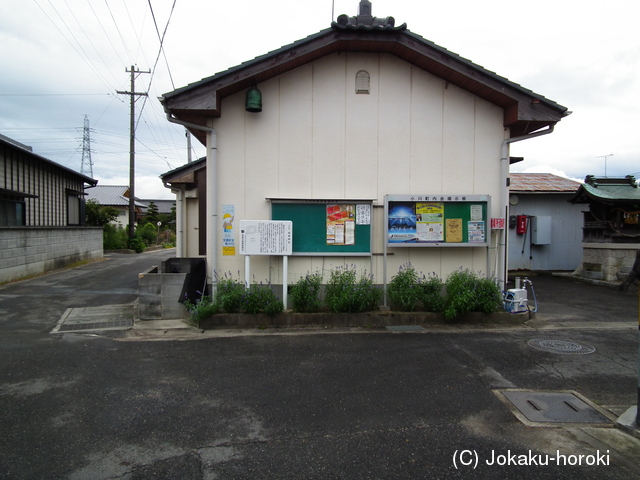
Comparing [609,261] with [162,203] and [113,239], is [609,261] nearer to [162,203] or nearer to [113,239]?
[113,239]

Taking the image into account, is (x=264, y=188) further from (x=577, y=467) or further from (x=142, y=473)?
(x=577, y=467)

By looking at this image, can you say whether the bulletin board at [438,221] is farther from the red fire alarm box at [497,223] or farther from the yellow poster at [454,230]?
the red fire alarm box at [497,223]

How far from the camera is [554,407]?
13.5 ft

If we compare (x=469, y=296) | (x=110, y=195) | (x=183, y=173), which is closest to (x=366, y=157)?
(x=469, y=296)

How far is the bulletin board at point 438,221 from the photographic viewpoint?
7621mm

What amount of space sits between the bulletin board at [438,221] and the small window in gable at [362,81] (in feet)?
7.83

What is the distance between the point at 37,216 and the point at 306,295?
45.4ft

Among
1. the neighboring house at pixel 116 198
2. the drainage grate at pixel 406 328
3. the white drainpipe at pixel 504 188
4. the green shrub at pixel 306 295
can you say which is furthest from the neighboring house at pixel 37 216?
the neighboring house at pixel 116 198

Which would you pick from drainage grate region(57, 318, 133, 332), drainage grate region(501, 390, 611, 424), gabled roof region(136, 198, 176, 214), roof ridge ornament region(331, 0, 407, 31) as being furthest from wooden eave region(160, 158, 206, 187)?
gabled roof region(136, 198, 176, 214)

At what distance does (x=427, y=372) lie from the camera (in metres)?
5.02

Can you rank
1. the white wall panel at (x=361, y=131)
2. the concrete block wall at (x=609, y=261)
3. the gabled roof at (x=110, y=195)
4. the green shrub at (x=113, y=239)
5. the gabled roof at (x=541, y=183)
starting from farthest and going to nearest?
1. the gabled roof at (x=110, y=195)
2. the green shrub at (x=113, y=239)
3. the gabled roof at (x=541, y=183)
4. the concrete block wall at (x=609, y=261)
5. the white wall panel at (x=361, y=131)

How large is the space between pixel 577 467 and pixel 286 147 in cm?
652

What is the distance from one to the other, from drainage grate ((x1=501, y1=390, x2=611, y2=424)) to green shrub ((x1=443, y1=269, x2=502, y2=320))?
8.86 feet

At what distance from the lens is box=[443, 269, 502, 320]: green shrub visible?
23.4ft
